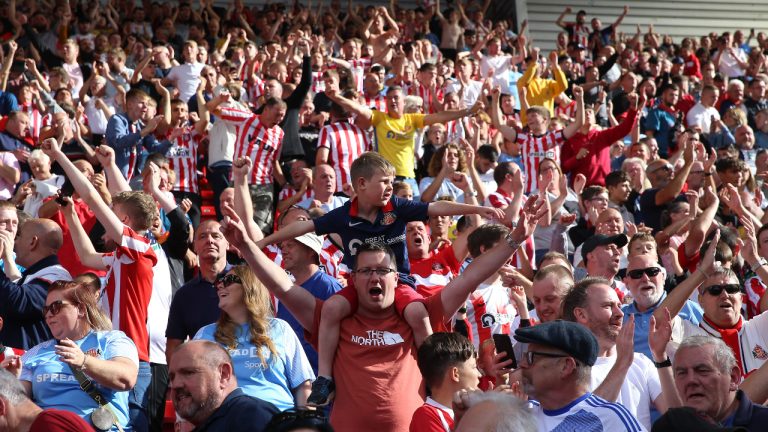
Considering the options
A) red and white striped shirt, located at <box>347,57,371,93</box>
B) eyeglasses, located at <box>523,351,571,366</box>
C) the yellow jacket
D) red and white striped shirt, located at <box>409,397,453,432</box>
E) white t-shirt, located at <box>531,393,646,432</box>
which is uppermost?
red and white striped shirt, located at <box>347,57,371,93</box>

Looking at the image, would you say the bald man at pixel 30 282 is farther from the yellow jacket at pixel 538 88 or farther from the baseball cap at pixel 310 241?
the yellow jacket at pixel 538 88

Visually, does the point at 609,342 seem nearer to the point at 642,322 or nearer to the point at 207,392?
the point at 642,322

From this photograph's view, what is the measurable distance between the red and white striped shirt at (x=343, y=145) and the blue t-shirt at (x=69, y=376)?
6.39m

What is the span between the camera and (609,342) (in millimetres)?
5348

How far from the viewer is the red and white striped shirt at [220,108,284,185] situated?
11.6 m

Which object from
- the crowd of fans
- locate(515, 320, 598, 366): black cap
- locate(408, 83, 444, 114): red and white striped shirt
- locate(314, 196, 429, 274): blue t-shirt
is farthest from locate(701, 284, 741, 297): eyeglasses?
locate(408, 83, 444, 114): red and white striped shirt

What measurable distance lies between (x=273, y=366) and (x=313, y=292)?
3.30ft

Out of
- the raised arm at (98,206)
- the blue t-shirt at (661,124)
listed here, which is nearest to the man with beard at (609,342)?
the raised arm at (98,206)

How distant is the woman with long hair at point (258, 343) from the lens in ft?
18.1

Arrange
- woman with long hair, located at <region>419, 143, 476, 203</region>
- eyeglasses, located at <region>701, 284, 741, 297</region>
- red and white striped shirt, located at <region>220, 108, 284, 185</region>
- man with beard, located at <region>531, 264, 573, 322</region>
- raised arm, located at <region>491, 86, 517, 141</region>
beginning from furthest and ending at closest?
1. raised arm, located at <region>491, 86, 517, 141</region>
2. red and white striped shirt, located at <region>220, 108, 284, 185</region>
3. woman with long hair, located at <region>419, 143, 476, 203</region>
4. eyeglasses, located at <region>701, 284, 741, 297</region>
5. man with beard, located at <region>531, 264, 573, 322</region>

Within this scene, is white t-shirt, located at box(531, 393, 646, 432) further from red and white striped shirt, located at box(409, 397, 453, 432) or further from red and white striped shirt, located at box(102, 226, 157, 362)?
red and white striped shirt, located at box(102, 226, 157, 362)

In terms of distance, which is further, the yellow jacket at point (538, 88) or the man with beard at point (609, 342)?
the yellow jacket at point (538, 88)

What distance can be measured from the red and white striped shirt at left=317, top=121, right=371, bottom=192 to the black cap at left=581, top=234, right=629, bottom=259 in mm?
4680

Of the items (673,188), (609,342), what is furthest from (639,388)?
(673,188)
